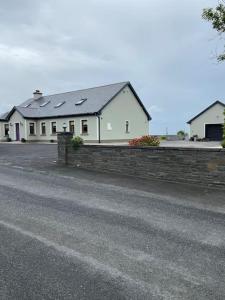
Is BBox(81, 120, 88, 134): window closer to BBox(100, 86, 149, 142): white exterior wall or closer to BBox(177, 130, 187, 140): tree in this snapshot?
BBox(100, 86, 149, 142): white exterior wall

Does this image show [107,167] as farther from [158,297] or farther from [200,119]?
[200,119]

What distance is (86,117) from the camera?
38.7 m

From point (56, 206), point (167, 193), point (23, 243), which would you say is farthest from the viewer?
point (167, 193)

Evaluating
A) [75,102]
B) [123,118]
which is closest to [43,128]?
[75,102]

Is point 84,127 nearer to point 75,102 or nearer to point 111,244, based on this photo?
point 75,102

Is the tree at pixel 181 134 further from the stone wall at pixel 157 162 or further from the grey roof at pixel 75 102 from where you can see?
Result: the stone wall at pixel 157 162

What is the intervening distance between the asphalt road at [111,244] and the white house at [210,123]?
39.1 meters

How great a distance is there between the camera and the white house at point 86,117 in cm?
3856

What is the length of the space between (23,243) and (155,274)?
91.7 inches

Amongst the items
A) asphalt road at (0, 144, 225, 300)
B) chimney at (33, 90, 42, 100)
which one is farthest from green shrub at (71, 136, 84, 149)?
→ chimney at (33, 90, 42, 100)

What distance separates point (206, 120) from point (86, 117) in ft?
63.0

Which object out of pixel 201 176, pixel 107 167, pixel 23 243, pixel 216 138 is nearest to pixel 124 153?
pixel 107 167

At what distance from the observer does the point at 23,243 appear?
5.54 m

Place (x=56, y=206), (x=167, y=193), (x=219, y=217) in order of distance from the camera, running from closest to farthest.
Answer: (x=219, y=217) < (x=56, y=206) < (x=167, y=193)
